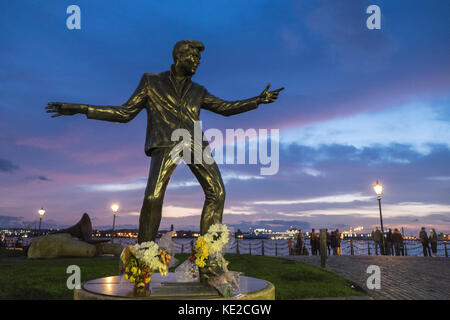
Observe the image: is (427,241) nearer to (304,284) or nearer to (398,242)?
(398,242)

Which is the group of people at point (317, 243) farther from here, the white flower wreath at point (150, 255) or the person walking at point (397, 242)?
the white flower wreath at point (150, 255)

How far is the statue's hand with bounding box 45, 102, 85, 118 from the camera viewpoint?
4.12m

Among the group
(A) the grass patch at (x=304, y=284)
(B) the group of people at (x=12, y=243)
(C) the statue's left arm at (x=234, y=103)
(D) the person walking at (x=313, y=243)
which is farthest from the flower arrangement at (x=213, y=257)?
(B) the group of people at (x=12, y=243)

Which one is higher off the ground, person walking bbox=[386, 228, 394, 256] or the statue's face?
the statue's face

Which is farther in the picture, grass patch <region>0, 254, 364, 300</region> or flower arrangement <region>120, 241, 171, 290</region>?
grass patch <region>0, 254, 364, 300</region>

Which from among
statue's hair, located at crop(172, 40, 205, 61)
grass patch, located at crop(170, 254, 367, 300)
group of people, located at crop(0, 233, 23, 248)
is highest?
statue's hair, located at crop(172, 40, 205, 61)

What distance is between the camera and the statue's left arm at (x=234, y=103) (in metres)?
4.67

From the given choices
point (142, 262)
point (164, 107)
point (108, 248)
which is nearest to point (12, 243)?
point (108, 248)

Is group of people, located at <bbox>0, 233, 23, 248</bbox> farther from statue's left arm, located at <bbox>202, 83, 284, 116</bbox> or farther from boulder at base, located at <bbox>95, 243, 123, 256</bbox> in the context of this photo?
statue's left arm, located at <bbox>202, 83, 284, 116</bbox>

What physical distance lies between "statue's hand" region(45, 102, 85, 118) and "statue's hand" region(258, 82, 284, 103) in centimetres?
235

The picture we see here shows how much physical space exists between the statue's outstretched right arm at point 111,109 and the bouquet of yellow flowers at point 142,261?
A: 67.3 inches

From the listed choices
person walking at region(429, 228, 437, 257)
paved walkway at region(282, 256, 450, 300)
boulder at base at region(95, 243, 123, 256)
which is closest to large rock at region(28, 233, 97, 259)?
boulder at base at region(95, 243, 123, 256)
